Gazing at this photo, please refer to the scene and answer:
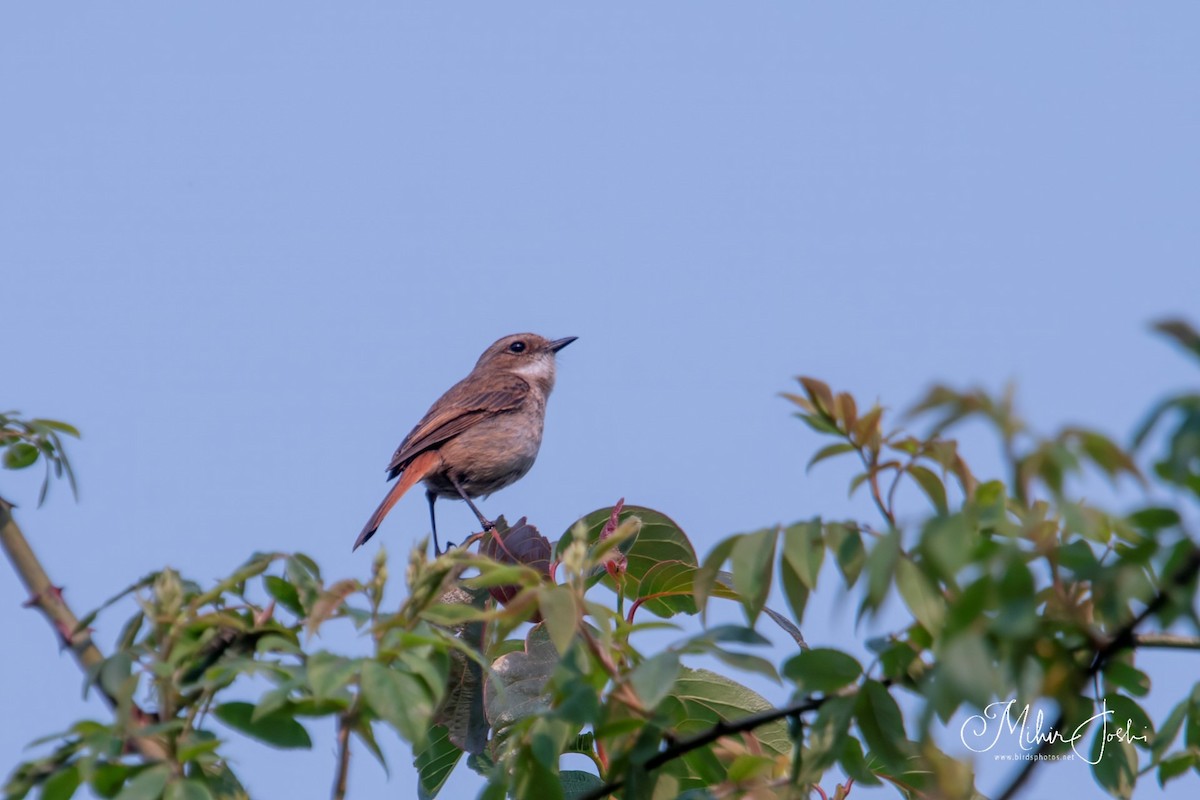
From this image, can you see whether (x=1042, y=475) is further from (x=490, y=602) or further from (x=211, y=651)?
(x=490, y=602)

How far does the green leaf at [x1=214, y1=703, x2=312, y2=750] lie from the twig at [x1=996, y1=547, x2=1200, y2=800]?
1004mm

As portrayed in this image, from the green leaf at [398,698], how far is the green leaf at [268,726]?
15 cm

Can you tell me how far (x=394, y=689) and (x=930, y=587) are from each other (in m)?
0.76

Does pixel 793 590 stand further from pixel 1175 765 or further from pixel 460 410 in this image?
pixel 460 410

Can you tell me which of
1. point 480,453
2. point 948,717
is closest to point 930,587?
point 948,717

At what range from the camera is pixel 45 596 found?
7.94 ft

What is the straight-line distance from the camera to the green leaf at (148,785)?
5.83 feet

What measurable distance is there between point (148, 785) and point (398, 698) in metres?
0.36

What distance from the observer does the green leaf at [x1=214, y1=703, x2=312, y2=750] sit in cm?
195

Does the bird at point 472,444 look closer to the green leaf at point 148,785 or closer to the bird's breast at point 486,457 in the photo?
the bird's breast at point 486,457

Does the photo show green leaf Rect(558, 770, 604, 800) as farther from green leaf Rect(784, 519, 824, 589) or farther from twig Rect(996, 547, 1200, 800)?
twig Rect(996, 547, 1200, 800)

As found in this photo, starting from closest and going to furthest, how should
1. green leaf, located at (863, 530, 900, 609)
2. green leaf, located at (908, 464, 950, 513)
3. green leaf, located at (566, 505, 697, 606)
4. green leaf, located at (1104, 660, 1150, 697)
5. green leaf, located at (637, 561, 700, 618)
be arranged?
green leaf, located at (863, 530, 900, 609), green leaf, located at (908, 464, 950, 513), green leaf, located at (1104, 660, 1150, 697), green leaf, located at (637, 561, 700, 618), green leaf, located at (566, 505, 697, 606)

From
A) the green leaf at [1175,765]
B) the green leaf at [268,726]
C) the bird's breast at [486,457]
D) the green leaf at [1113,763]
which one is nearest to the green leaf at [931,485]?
the green leaf at [1175,765]

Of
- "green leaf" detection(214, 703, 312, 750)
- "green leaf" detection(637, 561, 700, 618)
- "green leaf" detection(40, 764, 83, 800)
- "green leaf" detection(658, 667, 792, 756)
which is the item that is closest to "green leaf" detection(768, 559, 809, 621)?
"green leaf" detection(214, 703, 312, 750)
